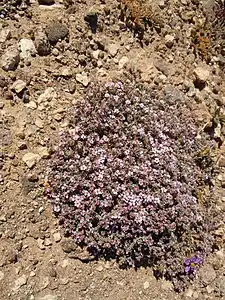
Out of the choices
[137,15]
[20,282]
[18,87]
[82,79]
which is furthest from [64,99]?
[20,282]

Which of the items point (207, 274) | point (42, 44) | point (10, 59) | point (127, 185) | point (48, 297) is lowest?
point (48, 297)

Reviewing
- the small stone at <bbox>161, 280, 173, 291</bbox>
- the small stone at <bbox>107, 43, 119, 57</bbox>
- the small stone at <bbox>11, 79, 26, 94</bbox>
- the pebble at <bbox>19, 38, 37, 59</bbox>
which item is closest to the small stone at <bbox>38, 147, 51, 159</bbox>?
the small stone at <bbox>11, 79, 26, 94</bbox>

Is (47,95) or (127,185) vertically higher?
(47,95)

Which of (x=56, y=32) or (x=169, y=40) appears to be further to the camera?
(x=169, y=40)

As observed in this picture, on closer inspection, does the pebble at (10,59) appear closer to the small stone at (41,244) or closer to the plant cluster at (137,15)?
the plant cluster at (137,15)

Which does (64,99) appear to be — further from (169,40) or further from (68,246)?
(169,40)

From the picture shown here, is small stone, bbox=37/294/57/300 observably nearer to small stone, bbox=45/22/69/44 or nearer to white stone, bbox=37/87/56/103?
white stone, bbox=37/87/56/103
